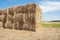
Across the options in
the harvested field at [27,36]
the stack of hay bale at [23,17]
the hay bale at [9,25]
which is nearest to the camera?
the harvested field at [27,36]

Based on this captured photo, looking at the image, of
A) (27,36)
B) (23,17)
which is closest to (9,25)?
(23,17)

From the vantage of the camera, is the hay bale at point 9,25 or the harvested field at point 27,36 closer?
the harvested field at point 27,36

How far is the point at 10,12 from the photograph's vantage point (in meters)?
10.4

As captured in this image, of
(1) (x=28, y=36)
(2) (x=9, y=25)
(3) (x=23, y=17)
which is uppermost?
(3) (x=23, y=17)

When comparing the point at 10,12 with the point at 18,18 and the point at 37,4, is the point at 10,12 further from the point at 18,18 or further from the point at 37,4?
the point at 37,4

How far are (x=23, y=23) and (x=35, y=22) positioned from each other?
98cm

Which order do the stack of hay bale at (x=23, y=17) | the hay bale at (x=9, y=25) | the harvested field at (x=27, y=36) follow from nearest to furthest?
the harvested field at (x=27, y=36)
the stack of hay bale at (x=23, y=17)
the hay bale at (x=9, y=25)

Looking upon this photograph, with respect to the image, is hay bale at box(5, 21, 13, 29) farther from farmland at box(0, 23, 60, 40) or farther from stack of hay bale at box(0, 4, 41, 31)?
farmland at box(0, 23, 60, 40)

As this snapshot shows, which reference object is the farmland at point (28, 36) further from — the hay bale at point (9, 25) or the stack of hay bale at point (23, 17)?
the hay bale at point (9, 25)

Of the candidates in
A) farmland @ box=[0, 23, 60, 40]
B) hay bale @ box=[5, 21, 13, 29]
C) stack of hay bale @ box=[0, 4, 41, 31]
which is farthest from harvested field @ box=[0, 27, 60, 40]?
hay bale @ box=[5, 21, 13, 29]

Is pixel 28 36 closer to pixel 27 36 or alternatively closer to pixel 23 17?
pixel 27 36

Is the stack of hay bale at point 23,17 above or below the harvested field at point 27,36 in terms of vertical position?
above

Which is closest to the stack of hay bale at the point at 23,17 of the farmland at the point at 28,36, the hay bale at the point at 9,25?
the hay bale at the point at 9,25

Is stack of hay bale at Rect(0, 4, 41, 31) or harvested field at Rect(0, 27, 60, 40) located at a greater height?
stack of hay bale at Rect(0, 4, 41, 31)
